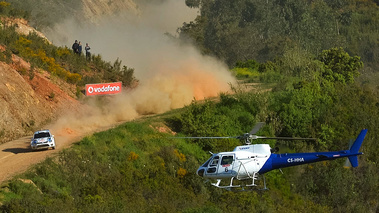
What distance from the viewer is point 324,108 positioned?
69.1 meters

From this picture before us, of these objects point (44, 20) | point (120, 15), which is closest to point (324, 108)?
point (44, 20)

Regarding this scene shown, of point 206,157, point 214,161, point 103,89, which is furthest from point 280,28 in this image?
→ point 214,161

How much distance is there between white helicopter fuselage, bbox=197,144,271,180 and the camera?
39.3m

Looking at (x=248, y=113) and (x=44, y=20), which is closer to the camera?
(x=248, y=113)

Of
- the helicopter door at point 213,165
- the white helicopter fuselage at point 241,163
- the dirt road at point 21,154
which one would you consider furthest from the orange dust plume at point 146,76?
the white helicopter fuselage at point 241,163

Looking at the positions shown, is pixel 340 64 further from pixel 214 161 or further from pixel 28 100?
pixel 214 161

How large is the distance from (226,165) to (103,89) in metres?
26.1

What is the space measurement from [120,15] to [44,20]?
34.1 m

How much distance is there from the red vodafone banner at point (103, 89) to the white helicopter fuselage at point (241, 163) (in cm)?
2532

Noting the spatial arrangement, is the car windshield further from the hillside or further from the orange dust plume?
the orange dust plume

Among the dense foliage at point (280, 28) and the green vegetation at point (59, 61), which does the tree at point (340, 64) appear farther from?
the green vegetation at point (59, 61)

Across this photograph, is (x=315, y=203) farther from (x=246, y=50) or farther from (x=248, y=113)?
(x=246, y=50)

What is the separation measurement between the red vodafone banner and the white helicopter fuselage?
83.1 feet

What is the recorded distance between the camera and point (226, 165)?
39.5 meters
